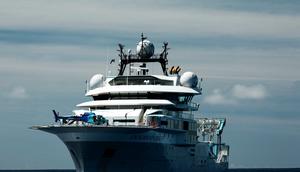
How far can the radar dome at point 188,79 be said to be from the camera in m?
98.3

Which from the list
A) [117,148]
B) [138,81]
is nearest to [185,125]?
[138,81]

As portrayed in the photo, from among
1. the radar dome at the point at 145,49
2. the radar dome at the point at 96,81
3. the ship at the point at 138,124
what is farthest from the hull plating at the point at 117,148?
the radar dome at the point at 145,49

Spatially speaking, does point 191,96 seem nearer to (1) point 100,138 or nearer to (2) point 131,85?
(2) point 131,85

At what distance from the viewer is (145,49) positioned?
101625 millimetres

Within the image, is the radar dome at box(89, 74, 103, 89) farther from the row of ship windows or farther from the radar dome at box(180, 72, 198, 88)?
the row of ship windows

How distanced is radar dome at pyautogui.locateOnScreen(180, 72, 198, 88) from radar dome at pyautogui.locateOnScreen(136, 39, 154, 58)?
559 cm

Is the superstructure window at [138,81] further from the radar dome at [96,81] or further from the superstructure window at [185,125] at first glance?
the superstructure window at [185,125]

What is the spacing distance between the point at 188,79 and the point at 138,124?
48.9 feet

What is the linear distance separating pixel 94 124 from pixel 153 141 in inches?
252

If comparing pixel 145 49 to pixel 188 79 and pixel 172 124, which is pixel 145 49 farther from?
pixel 172 124

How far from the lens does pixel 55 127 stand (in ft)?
279

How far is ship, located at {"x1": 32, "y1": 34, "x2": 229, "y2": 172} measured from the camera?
8338cm

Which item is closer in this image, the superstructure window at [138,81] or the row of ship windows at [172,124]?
the row of ship windows at [172,124]

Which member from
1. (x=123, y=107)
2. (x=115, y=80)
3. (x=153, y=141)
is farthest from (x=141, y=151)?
(x=115, y=80)
